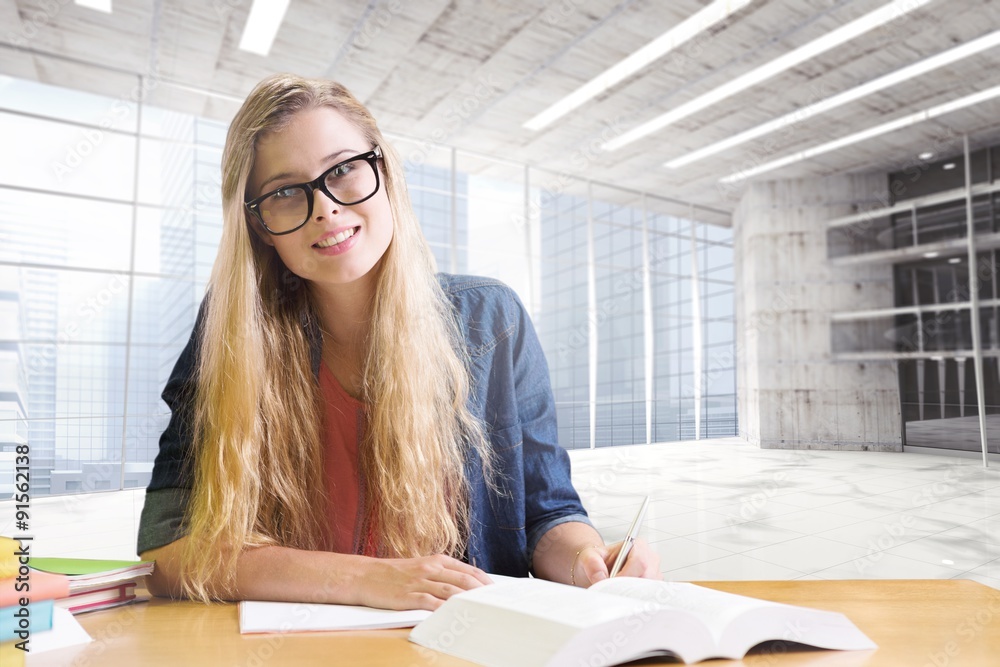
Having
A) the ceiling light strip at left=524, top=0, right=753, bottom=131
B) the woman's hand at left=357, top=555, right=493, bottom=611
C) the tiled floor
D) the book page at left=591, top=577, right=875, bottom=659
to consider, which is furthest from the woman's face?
the ceiling light strip at left=524, top=0, right=753, bottom=131

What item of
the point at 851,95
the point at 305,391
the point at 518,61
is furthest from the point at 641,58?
the point at 305,391

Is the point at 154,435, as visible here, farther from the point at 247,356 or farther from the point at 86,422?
the point at 247,356

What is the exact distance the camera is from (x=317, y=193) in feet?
3.89

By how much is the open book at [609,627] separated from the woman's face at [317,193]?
2.17 ft

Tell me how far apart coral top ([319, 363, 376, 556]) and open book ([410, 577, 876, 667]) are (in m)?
0.51

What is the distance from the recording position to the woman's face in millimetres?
1190

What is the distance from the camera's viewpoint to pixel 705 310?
1379cm

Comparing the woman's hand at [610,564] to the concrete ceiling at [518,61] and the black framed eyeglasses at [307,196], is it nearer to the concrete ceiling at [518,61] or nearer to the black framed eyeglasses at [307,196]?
the black framed eyeglasses at [307,196]

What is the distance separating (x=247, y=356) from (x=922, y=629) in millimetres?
1138

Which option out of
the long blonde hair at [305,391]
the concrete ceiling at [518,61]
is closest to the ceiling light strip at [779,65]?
the concrete ceiling at [518,61]

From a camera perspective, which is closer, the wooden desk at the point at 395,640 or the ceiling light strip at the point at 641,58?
the wooden desk at the point at 395,640

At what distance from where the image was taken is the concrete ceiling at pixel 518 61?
5.71 m

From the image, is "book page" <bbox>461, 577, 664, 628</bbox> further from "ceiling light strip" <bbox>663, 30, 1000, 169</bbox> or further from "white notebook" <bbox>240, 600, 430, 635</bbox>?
"ceiling light strip" <bbox>663, 30, 1000, 169</bbox>

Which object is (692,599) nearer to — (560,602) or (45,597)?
(560,602)
